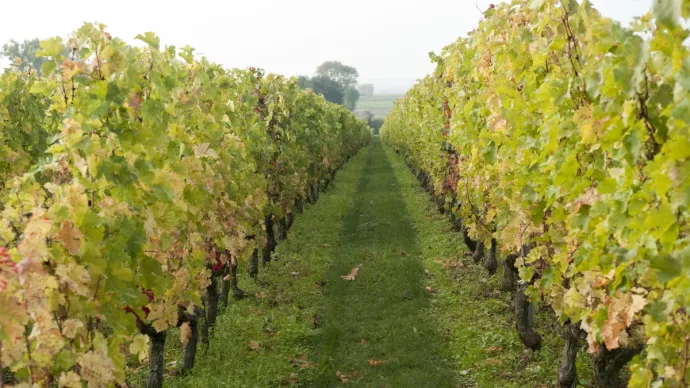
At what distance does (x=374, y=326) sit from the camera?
992cm

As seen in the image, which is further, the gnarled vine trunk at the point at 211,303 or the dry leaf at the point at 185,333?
the gnarled vine trunk at the point at 211,303

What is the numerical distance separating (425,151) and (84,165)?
16577mm

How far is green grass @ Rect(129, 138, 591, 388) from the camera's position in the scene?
795 cm

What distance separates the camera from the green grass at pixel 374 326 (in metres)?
7.95

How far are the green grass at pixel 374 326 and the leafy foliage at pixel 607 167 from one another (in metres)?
2.20

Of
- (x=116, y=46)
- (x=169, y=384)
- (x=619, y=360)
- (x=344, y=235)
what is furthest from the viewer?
(x=344, y=235)

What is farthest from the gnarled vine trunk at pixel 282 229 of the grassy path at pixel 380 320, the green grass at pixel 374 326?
the grassy path at pixel 380 320

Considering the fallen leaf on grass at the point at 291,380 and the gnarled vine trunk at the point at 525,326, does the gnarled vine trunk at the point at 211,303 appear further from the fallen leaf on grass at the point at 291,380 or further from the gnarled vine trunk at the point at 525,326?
the gnarled vine trunk at the point at 525,326

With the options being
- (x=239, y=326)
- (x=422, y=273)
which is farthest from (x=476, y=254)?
(x=239, y=326)

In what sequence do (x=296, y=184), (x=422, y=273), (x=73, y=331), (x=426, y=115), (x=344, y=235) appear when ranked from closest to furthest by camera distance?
1. (x=73, y=331)
2. (x=422, y=273)
3. (x=296, y=184)
4. (x=344, y=235)
5. (x=426, y=115)

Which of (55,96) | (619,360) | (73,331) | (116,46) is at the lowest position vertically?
(619,360)

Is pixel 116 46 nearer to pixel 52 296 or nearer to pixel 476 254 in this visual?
pixel 52 296

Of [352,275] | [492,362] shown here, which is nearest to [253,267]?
[352,275]

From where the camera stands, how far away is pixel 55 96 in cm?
504
